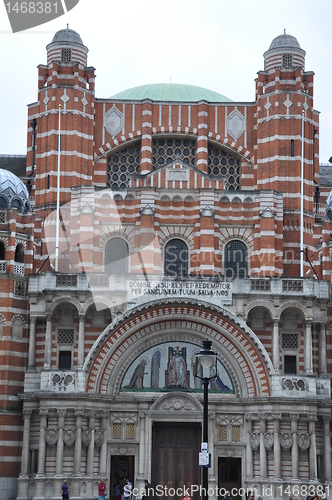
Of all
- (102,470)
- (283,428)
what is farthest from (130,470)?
(283,428)

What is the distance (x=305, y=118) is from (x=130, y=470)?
22.4 metres

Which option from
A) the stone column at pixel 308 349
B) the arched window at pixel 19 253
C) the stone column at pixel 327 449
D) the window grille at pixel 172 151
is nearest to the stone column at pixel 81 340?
the arched window at pixel 19 253

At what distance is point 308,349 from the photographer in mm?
45250

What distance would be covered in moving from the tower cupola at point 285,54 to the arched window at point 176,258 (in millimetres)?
12107

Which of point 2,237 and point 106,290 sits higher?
point 2,237

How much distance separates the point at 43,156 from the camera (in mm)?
52812

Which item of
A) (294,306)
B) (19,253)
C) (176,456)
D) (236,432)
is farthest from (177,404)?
(19,253)

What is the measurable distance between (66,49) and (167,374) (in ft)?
67.6

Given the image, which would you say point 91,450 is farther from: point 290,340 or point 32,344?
point 290,340

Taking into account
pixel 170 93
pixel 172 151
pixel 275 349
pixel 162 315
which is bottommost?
pixel 275 349

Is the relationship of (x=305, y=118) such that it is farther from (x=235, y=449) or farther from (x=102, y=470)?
(x=102, y=470)

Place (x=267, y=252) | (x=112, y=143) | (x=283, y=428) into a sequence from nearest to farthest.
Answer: (x=283, y=428)
(x=267, y=252)
(x=112, y=143)

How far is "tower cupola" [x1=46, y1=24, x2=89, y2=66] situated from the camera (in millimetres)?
53750

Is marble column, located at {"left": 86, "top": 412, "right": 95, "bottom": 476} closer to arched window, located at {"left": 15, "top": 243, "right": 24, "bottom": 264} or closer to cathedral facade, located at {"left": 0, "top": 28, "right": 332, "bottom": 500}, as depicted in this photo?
cathedral facade, located at {"left": 0, "top": 28, "right": 332, "bottom": 500}
